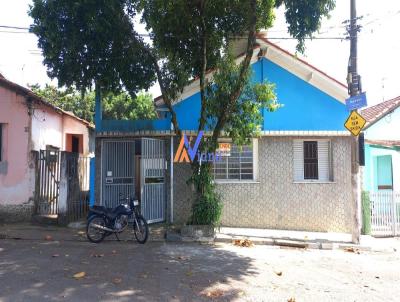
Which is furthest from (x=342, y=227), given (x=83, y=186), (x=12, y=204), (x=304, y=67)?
(x=12, y=204)

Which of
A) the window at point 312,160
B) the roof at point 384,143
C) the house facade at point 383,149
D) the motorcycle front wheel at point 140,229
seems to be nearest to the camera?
the motorcycle front wheel at point 140,229

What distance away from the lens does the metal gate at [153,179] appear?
12.0 metres

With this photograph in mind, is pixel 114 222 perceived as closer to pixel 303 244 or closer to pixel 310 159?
pixel 303 244

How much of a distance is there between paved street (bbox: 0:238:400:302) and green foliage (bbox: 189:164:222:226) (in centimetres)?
96

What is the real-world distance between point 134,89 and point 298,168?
18.4 ft

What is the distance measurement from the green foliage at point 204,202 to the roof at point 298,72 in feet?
9.18

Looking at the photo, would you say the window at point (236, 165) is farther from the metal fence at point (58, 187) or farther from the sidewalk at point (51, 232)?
the metal fence at point (58, 187)

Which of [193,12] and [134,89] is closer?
[193,12]

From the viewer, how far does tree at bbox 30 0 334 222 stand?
33.2ft

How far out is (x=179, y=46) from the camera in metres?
11.0

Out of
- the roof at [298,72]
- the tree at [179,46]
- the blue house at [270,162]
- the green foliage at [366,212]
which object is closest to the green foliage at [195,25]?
the tree at [179,46]

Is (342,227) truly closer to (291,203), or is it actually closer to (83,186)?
(291,203)

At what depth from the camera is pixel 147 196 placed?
39.6 ft

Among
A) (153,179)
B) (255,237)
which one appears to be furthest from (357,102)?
(153,179)
